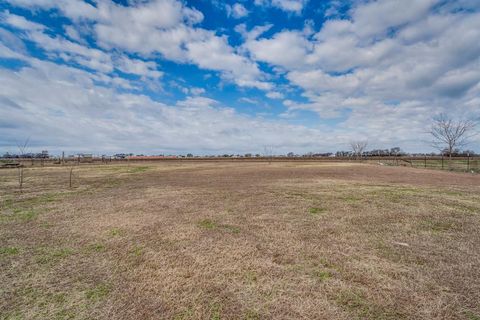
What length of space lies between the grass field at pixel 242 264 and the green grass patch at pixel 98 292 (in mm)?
27

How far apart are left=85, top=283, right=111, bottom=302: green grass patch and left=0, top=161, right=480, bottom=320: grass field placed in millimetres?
27

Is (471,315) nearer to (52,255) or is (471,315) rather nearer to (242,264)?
(242,264)

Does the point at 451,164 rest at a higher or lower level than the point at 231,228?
higher

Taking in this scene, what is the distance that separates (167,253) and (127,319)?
2.16 metres

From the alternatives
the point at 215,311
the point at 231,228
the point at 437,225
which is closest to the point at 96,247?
the point at 231,228

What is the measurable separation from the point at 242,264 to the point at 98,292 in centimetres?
259

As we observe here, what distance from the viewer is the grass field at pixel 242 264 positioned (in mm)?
3467

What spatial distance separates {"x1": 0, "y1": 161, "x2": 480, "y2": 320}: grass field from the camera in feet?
11.4

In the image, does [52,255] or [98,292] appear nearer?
[98,292]

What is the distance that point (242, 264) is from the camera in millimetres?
4828

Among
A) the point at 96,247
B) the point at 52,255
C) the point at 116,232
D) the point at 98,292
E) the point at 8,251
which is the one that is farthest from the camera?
the point at 116,232

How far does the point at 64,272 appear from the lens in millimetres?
4520

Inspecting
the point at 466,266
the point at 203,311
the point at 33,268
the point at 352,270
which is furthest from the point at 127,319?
the point at 466,266

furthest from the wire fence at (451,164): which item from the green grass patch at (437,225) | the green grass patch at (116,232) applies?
the green grass patch at (116,232)
